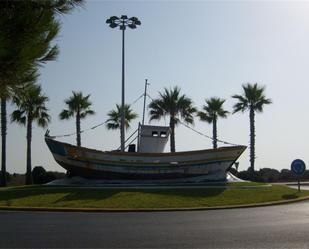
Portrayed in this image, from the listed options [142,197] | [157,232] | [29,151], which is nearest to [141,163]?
[142,197]

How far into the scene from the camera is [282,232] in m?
13.2

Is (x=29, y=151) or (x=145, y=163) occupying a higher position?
(x=29, y=151)

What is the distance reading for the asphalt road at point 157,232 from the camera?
11430 millimetres

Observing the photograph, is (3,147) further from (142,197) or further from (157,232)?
(157,232)

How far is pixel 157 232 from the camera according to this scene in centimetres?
1347

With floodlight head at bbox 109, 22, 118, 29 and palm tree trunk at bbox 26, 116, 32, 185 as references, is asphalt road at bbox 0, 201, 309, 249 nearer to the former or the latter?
floodlight head at bbox 109, 22, 118, 29

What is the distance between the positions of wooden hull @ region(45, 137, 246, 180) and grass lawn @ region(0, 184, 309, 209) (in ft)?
16.7

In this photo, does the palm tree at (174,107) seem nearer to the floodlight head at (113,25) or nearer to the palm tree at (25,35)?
the floodlight head at (113,25)

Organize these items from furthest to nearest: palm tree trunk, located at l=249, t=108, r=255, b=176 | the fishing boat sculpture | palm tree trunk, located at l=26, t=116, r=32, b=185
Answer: palm tree trunk, located at l=249, t=108, r=255, b=176 → palm tree trunk, located at l=26, t=116, r=32, b=185 → the fishing boat sculpture

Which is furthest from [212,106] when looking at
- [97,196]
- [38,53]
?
[38,53]

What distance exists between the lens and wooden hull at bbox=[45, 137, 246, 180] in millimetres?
34656

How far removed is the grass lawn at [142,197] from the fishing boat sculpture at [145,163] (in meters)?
5.11

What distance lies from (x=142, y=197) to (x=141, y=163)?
30.9 feet

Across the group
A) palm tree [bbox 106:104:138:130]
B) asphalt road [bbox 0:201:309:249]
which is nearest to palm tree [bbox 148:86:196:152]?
palm tree [bbox 106:104:138:130]
